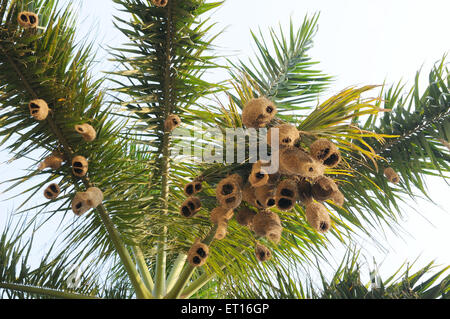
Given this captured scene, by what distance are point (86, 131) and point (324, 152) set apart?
4.16 feet

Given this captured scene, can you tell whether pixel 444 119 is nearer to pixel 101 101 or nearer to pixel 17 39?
pixel 101 101

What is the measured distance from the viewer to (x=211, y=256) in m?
2.68

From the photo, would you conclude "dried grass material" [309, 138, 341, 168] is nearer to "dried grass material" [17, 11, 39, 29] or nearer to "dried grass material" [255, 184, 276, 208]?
"dried grass material" [255, 184, 276, 208]

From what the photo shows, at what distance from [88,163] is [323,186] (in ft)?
4.57

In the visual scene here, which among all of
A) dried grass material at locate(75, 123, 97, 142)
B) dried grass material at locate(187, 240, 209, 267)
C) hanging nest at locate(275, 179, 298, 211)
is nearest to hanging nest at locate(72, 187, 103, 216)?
dried grass material at locate(75, 123, 97, 142)

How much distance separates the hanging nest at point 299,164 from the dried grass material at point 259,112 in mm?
174

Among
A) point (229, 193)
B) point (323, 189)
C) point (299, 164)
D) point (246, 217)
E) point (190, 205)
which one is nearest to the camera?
point (299, 164)

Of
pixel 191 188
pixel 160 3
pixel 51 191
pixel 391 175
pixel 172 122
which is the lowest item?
pixel 191 188

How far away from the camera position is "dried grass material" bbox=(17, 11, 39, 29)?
2230 mm

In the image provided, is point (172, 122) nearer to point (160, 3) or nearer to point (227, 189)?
point (160, 3)

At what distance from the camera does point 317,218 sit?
5.70ft

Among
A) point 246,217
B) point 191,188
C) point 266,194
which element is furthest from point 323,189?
point 191,188
